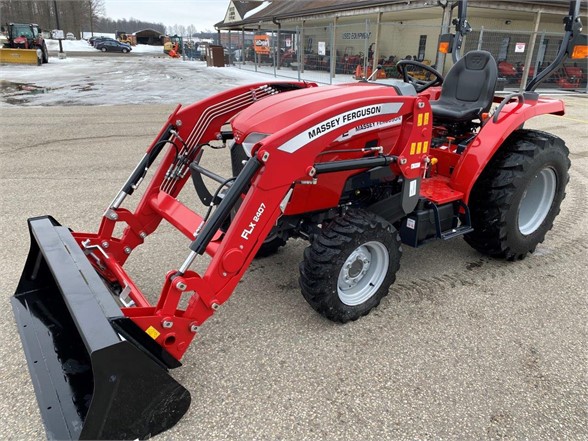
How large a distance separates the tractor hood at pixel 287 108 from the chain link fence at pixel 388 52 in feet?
32.5

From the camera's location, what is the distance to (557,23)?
58.7ft

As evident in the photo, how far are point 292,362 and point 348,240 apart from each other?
726 millimetres

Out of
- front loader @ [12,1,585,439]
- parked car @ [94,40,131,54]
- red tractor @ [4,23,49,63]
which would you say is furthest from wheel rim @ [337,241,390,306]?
parked car @ [94,40,131,54]

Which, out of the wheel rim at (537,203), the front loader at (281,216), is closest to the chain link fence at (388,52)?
the wheel rim at (537,203)

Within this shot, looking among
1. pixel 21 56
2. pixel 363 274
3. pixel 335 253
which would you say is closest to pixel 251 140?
pixel 335 253

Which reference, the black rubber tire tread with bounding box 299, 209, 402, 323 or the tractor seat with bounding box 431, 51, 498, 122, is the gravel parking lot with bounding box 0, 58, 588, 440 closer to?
the black rubber tire tread with bounding box 299, 209, 402, 323

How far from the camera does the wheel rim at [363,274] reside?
2.71 m

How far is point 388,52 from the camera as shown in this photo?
2002cm

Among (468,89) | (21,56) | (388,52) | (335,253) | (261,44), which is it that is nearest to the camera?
(335,253)

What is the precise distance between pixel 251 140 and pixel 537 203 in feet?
8.46

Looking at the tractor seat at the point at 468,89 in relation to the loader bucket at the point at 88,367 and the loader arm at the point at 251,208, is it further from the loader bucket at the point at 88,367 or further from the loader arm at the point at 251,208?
the loader bucket at the point at 88,367

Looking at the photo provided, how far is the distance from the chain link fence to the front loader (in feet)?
30.3

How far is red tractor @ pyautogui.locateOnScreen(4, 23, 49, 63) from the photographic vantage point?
84.6ft

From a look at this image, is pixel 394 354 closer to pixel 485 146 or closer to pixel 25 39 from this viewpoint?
pixel 485 146
